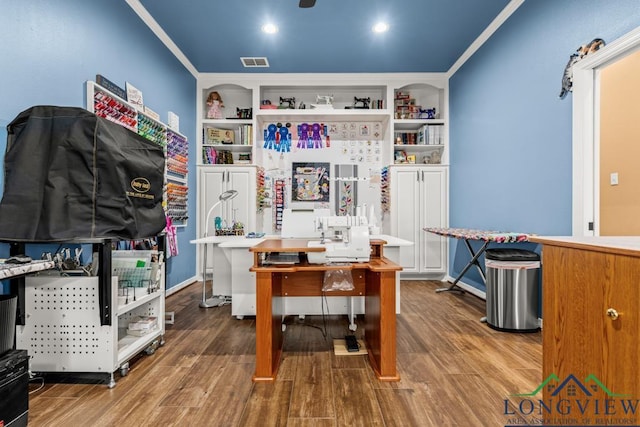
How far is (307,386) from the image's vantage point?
1.85 m

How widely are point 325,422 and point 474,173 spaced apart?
3.48 metres

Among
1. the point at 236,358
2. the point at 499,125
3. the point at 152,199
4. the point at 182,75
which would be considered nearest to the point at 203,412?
the point at 236,358

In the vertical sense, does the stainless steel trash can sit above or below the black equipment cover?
below

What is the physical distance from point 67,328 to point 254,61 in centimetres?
369

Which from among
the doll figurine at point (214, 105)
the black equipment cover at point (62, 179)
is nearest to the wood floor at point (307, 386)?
the black equipment cover at point (62, 179)

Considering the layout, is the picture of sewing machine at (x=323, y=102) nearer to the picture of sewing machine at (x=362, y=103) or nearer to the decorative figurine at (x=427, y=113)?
the picture of sewing machine at (x=362, y=103)

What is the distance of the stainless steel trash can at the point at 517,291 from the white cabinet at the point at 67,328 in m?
2.98

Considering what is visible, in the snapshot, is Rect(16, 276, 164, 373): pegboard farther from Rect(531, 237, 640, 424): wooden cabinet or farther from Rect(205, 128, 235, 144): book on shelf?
Rect(205, 128, 235, 144): book on shelf

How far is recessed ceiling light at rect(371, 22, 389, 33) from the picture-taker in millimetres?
3377

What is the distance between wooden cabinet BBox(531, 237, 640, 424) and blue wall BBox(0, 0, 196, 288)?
2868 mm

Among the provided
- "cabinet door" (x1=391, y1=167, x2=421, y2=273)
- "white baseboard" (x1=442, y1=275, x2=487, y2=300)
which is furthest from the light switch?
"cabinet door" (x1=391, y1=167, x2=421, y2=273)

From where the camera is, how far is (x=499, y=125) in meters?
3.41

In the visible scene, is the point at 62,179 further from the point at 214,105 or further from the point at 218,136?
the point at 214,105

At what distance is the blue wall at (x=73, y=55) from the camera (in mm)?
1904
